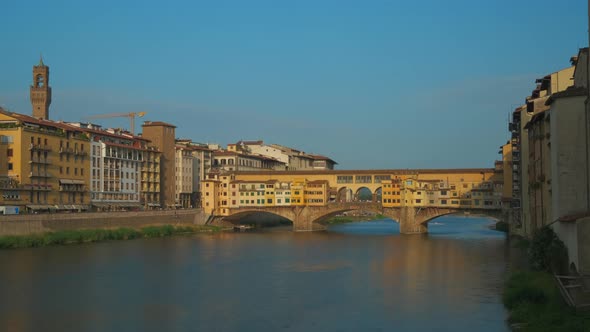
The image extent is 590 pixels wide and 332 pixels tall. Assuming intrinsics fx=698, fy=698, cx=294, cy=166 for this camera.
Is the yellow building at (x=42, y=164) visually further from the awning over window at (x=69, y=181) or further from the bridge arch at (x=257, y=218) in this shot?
the bridge arch at (x=257, y=218)

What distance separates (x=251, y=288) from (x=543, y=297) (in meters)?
10.3

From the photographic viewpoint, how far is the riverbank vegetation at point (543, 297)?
15.4m

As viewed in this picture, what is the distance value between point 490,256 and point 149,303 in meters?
19.3

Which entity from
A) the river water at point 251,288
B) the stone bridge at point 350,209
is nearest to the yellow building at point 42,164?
the river water at point 251,288

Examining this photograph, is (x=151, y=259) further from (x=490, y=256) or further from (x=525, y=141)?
(x=525, y=141)

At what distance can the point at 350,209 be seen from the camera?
57.1 meters

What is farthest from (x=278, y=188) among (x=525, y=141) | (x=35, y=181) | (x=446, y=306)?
(x=446, y=306)

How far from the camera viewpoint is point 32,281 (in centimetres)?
2559

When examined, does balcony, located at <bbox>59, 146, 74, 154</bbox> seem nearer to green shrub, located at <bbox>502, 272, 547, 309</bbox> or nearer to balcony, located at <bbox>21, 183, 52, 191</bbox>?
balcony, located at <bbox>21, 183, 52, 191</bbox>

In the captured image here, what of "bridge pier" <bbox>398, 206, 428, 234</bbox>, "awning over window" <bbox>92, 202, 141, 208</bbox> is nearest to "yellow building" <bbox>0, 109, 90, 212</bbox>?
"awning over window" <bbox>92, 202, 141, 208</bbox>

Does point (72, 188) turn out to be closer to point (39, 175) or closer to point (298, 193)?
point (39, 175)

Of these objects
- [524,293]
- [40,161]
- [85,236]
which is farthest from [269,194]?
[524,293]

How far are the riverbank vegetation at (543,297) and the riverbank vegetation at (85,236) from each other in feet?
85.3

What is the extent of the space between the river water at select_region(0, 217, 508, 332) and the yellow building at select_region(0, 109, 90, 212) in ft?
24.6
